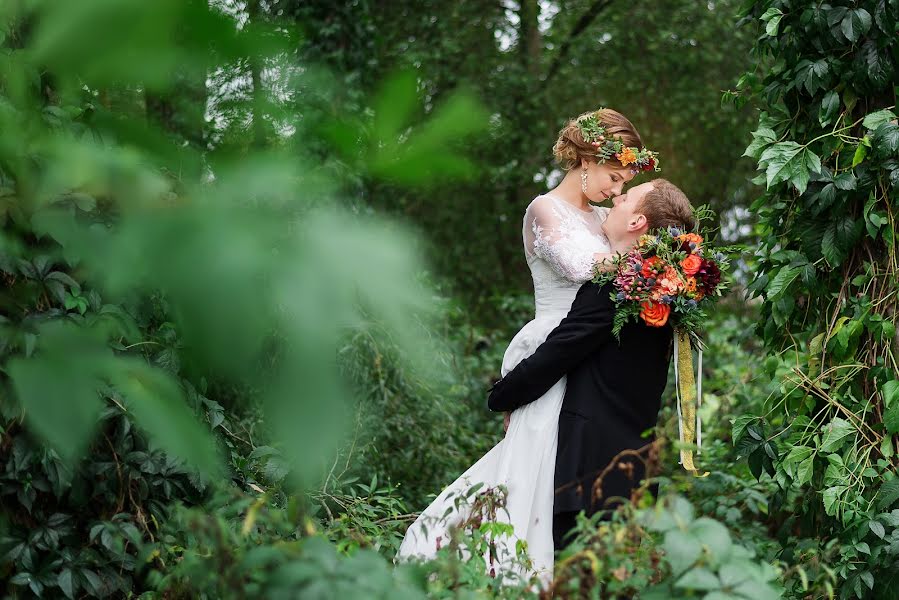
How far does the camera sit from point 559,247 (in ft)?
10.5

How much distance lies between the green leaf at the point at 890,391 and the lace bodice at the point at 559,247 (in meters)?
0.97

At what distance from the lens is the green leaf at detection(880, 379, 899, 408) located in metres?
2.83

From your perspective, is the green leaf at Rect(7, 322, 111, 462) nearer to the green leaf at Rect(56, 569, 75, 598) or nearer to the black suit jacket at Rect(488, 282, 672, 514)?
the green leaf at Rect(56, 569, 75, 598)

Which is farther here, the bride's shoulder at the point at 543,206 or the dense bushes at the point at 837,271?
the bride's shoulder at the point at 543,206

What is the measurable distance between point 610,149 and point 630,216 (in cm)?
27

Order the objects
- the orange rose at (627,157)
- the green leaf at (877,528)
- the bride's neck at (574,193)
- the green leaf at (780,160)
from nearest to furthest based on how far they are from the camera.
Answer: the green leaf at (877,528), the green leaf at (780,160), the orange rose at (627,157), the bride's neck at (574,193)

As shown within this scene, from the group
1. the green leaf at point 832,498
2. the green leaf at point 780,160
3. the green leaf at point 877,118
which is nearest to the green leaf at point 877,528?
the green leaf at point 832,498

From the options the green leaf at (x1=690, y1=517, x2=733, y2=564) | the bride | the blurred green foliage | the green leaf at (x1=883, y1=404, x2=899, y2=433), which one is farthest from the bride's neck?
the green leaf at (x1=690, y1=517, x2=733, y2=564)

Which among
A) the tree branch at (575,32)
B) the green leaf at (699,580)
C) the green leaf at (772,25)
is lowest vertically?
the green leaf at (699,580)

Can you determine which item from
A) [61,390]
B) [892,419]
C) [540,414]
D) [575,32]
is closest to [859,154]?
[892,419]

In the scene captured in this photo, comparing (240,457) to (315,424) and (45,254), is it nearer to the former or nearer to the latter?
(45,254)

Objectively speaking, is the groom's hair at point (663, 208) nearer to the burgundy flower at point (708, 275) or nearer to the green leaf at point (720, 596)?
the burgundy flower at point (708, 275)

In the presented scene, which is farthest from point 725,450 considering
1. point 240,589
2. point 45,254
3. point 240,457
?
point 45,254

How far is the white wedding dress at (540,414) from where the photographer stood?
312cm
